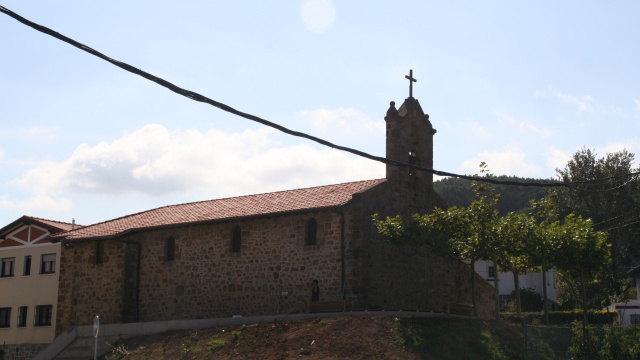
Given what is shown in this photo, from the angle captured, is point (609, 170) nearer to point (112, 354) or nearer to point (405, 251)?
point (405, 251)

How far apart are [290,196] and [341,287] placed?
608cm

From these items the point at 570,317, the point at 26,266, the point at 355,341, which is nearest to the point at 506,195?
the point at 570,317

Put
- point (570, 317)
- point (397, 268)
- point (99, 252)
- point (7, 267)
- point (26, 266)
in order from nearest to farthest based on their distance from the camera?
point (397, 268) < point (99, 252) < point (26, 266) < point (7, 267) < point (570, 317)

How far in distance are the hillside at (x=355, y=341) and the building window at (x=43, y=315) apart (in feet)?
43.1

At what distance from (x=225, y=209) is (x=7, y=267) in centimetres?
1514

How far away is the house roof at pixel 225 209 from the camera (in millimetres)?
27125

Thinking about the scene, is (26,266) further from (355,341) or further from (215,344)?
(355,341)

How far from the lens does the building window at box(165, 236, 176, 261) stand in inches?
1195

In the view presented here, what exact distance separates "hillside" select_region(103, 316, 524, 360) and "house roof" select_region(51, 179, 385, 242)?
18.6 feet

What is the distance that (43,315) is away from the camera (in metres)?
34.8

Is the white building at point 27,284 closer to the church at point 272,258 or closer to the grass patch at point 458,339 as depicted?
the church at point 272,258

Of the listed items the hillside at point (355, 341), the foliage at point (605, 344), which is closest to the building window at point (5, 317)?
the hillside at point (355, 341)

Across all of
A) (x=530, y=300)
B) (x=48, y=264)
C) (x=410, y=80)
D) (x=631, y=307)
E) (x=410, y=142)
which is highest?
(x=410, y=80)

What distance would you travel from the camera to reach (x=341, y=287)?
989 inches
